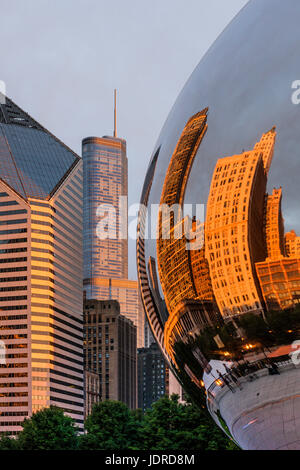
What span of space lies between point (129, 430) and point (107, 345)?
142m

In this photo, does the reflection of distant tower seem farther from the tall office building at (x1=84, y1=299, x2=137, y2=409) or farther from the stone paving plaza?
the tall office building at (x1=84, y1=299, x2=137, y2=409)

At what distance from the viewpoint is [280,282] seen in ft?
13.1

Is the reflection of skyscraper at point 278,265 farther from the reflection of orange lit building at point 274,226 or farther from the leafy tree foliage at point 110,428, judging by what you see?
the leafy tree foliage at point 110,428

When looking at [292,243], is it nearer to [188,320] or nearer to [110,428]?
[188,320]

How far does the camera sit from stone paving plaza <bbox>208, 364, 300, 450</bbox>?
4.15 m

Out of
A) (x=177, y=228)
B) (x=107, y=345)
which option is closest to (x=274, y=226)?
(x=177, y=228)

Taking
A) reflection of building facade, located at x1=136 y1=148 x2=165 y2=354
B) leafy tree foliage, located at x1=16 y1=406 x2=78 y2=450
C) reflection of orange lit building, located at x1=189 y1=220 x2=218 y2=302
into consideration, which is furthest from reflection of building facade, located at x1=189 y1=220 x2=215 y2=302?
leafy tree foliage, located at x1=16 y1=406 x2=78 y2=450

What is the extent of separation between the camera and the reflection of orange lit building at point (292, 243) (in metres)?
3.89

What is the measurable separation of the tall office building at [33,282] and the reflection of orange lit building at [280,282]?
458 ft

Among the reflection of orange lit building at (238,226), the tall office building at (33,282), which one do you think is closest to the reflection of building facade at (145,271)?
the reflection of orange lit building at (238,226)

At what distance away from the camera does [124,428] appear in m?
43.7
